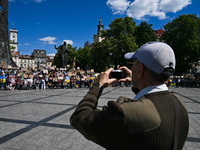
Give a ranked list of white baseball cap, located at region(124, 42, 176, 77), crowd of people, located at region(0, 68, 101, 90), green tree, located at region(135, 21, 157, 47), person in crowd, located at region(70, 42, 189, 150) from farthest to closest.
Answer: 1. green tree, located at region(135, 21, 157, 47)
2. crowd of people, located at region(0, 68, 101, 90)
3. white baseball cap, located at region(124, 42, 176, 77)
4. person in crowd, located at region(70, 42, 189, 150)

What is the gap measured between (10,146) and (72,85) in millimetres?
14809

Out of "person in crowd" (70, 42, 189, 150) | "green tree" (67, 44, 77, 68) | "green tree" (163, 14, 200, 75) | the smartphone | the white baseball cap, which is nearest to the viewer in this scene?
"person in crowd" (70, 42, 189, 150)

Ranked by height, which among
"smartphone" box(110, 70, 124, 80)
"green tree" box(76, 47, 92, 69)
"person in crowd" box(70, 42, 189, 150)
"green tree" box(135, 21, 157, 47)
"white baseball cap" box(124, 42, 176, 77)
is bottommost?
"person in crowd" box(70, 42, 189, 150)

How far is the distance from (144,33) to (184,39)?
8749 millimetres

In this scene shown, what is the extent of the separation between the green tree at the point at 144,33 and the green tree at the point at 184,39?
410 centimetres

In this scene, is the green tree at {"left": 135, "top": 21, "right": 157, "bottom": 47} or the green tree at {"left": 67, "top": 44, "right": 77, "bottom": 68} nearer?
the green tree at {"left": 135, "top": 21, "right": 157, "bottom": 47}

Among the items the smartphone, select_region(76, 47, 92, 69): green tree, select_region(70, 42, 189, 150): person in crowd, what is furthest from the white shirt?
select_region(76, 47, 92, 69): green tree

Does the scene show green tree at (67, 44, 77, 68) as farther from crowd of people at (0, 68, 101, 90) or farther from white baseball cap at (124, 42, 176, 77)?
white baseball cap at (124, 42, 176, 77)

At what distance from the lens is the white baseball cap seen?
3.60ft

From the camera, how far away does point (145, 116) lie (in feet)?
3.04

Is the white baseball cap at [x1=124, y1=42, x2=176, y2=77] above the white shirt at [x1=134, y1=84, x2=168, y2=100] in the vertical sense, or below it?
above

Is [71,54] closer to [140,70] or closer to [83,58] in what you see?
[83,58]

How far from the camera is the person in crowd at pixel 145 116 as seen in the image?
94 centimetres

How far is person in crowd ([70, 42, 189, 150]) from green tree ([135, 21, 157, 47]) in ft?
129
